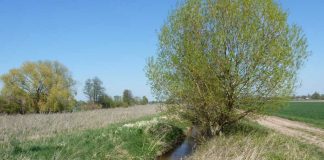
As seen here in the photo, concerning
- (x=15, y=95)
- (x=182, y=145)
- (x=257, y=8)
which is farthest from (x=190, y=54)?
(x=15, y=95)

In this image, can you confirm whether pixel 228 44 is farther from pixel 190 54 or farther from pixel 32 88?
pixel 32 88

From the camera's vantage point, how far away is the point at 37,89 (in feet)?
211

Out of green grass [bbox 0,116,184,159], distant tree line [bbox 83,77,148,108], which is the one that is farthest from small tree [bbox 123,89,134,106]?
green grass [bbox 0,116,184,159]

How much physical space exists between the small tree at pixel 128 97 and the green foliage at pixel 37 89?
3350 centimetres

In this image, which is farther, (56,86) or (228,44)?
(56,86)

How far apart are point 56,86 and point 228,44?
5163 cm

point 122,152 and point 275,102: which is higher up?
point 275,102

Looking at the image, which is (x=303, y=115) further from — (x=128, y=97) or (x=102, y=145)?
(x=128, y=97)

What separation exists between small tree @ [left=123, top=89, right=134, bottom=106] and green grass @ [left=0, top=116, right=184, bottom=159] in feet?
244

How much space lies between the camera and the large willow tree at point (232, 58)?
18047 millimetres

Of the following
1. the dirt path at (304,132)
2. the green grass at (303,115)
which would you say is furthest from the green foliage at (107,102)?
A: the dirt path at (304,132)

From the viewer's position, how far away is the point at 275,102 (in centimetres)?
1850

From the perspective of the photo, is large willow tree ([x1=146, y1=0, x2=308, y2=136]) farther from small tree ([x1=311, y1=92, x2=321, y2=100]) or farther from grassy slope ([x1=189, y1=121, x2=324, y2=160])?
small tree ([x1=311, y1=92, x2=321, y2=100])

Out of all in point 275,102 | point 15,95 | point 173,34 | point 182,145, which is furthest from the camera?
point 15,95
